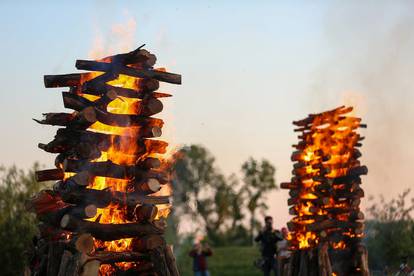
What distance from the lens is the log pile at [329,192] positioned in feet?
60.4

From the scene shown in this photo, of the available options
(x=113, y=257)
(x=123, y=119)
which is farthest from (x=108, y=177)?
(x=113, y=257)

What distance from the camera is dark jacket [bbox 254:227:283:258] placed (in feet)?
66.6

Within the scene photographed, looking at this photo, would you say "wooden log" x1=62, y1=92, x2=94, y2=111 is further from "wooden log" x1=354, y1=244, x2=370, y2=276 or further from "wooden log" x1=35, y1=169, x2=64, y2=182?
"wooden log" x1=354, y1=244, x2=370, y2=276

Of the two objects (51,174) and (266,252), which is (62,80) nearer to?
(51,174)

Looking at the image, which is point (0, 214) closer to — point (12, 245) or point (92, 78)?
point (12, 245)

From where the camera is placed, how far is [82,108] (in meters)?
12.2

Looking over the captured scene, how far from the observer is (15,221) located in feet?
82.8

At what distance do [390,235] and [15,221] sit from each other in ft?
41.7

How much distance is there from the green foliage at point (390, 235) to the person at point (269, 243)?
6120 millimetres

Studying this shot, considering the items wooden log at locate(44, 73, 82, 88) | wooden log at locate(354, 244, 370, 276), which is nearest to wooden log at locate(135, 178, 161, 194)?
wooden log at locate(44, 73, 82, 88)

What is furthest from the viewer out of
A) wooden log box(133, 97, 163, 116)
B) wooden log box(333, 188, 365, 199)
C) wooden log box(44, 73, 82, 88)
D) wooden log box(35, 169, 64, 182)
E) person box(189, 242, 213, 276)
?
person box(189, 242, 213, 276)

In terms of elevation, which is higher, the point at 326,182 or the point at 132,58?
the point at 132,58

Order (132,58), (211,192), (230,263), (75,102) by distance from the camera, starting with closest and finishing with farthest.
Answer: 1. (75,102)
2. (132,58)
3. (230,263)
4. (211,192)

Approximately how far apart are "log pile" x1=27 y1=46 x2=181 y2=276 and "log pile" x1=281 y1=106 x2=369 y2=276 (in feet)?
20.8
